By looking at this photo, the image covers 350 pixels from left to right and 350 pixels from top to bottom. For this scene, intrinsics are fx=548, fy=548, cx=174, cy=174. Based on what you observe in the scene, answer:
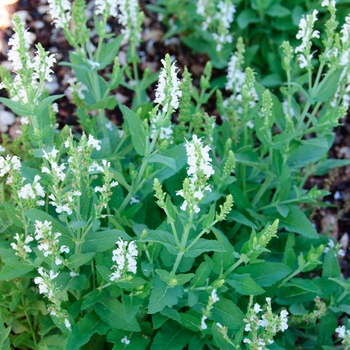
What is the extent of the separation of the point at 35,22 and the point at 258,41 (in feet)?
5.85

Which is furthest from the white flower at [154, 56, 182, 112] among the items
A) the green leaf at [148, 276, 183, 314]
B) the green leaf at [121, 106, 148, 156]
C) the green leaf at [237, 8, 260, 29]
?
the green leaf at [237, 8, 260, 29]

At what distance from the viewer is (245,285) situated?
2281 millimetres

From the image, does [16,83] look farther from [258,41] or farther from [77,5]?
[258,41]

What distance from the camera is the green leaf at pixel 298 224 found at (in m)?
2.74

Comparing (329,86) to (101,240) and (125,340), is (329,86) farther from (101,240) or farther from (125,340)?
(125,340)

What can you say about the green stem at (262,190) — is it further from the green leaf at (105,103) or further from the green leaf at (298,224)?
the green leaf at (105,103)

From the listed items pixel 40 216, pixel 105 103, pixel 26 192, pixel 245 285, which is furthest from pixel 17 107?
pixel 245 285

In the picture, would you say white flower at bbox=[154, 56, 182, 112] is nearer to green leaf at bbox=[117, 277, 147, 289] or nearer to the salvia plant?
the salvia plant

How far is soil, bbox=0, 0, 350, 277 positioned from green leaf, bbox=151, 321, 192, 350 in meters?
1.61

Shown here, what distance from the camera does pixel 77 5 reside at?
A: 2.79 m

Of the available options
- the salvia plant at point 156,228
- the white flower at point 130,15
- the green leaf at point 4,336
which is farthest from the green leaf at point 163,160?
the white flower at point 130,15

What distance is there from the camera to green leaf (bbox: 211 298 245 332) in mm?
2299

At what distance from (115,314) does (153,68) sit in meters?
2.52

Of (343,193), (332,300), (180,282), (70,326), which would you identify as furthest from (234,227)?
(343,193)
